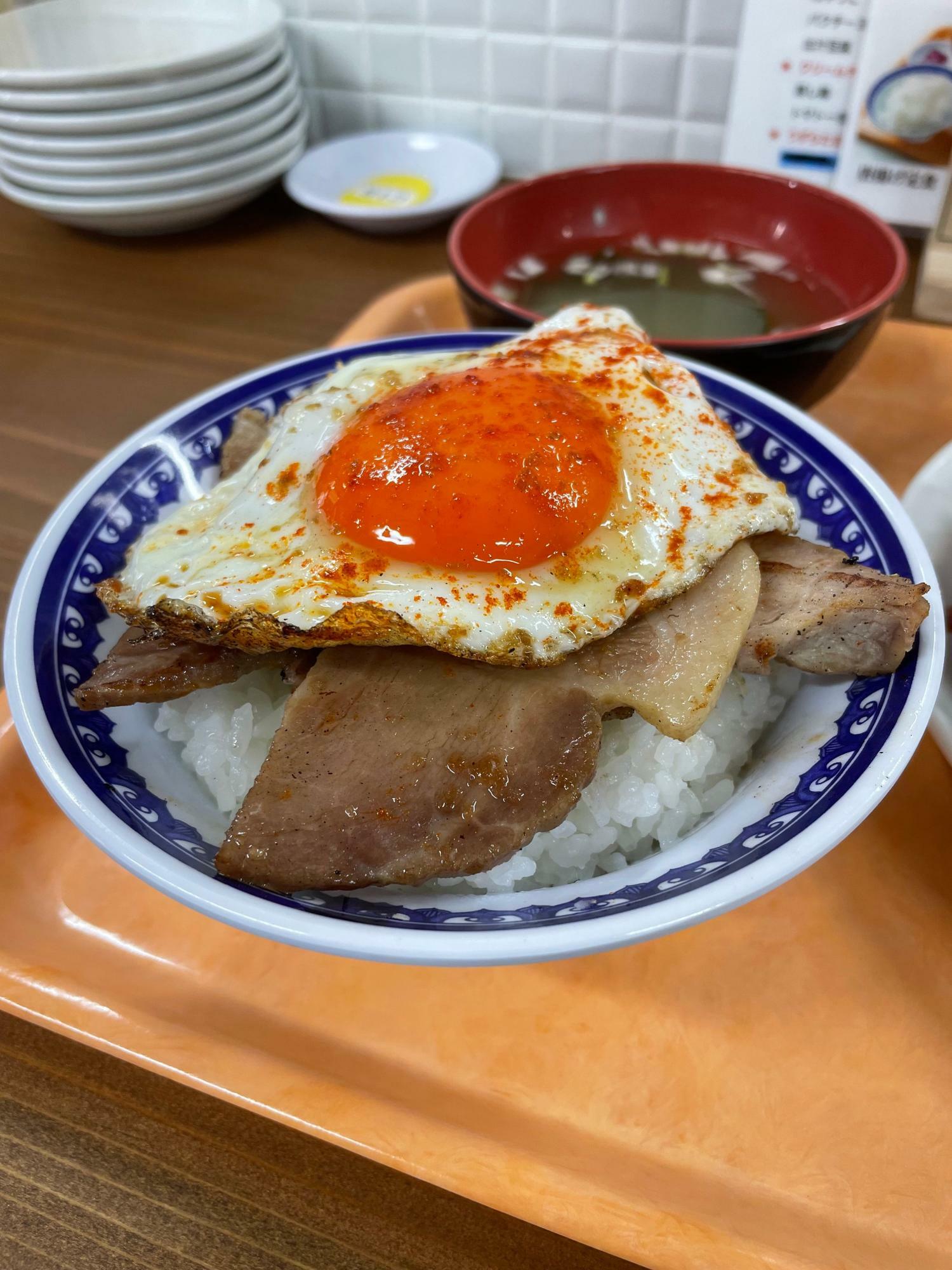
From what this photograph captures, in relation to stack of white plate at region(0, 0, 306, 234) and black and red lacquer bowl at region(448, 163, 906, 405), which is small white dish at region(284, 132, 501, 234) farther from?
black and red lacquer bowl at region(448, 163, 906, 405)

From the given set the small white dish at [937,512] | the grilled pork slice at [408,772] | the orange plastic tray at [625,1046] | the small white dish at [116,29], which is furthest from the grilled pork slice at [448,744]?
the small white dish at [116,29]

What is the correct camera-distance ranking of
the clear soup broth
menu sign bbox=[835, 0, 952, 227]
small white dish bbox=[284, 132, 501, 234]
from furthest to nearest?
small white dish bbox=[284, 132, 501, 234]
menu sign bbox=[835, 0, 952, 227]
the clear soup broth

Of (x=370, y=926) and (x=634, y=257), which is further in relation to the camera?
(x=634, y=257)

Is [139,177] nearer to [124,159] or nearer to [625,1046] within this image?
[124,159]

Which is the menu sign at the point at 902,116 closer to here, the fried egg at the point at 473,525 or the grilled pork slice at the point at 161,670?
the fried egg at the point at 473,525

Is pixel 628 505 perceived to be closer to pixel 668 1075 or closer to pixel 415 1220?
pixel 668 1075

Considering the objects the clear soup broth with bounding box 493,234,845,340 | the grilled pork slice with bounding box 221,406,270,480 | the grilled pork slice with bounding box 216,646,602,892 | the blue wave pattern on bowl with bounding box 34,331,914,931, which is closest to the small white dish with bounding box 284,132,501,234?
the clear soup broth with bounding box 493,234,845,340

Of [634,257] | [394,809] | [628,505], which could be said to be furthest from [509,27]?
[394,809]
